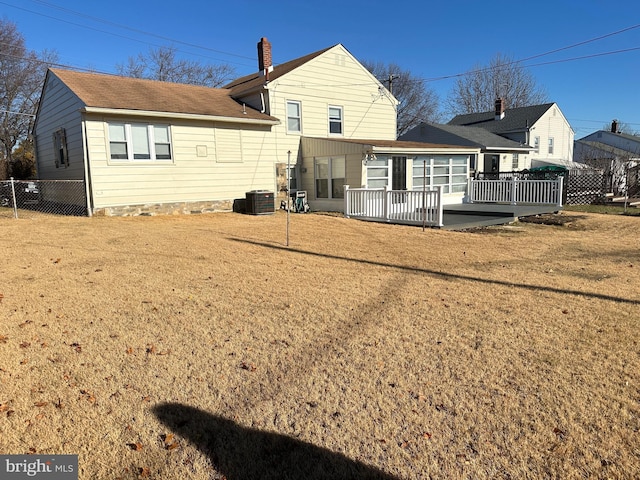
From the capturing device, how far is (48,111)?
17.0 metres

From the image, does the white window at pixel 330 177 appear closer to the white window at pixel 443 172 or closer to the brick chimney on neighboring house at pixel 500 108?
the white window at pixel 443 172

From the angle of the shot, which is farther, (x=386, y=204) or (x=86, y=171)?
(x=386, y=204)

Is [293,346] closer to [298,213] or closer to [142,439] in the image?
[142,439]

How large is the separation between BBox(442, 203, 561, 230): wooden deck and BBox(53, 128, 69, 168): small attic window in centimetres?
1311

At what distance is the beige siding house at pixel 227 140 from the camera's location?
46.0 feet

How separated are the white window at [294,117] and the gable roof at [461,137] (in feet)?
42.8

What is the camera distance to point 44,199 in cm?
1864

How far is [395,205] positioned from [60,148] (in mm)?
12336

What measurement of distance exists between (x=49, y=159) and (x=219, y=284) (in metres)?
15.2

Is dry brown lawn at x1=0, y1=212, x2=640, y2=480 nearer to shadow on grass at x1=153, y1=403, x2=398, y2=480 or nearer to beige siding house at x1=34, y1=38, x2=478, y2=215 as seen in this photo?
shadow on grass at x1=153, y1=403, x2=398, y2=480

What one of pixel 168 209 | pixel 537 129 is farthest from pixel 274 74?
pixel 537 129

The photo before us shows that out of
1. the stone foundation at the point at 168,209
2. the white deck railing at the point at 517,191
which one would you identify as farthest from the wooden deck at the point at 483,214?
the stone foundation at the point at 168,209

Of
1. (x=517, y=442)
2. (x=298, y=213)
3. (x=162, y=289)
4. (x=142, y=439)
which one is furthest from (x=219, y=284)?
(x=298, y=213)

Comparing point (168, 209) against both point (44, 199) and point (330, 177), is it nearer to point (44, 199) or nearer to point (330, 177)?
point (330, 177)
